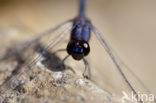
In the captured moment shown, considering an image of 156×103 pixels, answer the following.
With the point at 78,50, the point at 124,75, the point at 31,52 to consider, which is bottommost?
the point at 124,75

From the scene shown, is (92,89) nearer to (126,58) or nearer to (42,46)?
(42,46)

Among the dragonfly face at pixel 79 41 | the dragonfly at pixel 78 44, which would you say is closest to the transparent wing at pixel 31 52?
the dragonfly at pixel 78 44

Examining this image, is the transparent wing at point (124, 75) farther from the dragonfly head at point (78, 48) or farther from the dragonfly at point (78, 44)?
the dragonfly head at point (78, 48)

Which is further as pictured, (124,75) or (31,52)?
(31,52)

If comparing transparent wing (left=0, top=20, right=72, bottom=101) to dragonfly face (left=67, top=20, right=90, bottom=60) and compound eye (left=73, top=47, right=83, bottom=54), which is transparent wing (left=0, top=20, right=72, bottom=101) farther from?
compound eye (left=73, top=47, right=83, bottom=54)

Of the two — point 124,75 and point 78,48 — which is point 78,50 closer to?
point 78,48

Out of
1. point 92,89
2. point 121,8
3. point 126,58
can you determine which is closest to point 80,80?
point 92,89

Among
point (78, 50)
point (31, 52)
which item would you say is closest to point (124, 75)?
point (78, 50)

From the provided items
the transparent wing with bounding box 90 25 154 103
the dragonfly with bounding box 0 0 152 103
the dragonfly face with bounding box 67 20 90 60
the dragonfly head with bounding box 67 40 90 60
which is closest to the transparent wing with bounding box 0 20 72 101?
the dragonfly with bounding box 0 0 152 103

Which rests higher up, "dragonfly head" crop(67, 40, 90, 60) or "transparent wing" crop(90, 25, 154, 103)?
"dragonfly head" crop(67, 40, 90, 60)

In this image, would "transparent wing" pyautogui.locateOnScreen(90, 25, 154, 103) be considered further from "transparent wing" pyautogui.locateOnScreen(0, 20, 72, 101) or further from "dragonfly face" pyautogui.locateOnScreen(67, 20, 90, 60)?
"transparent wing" pyautogui.locateOnScreen(0, 20, 72, 101)
